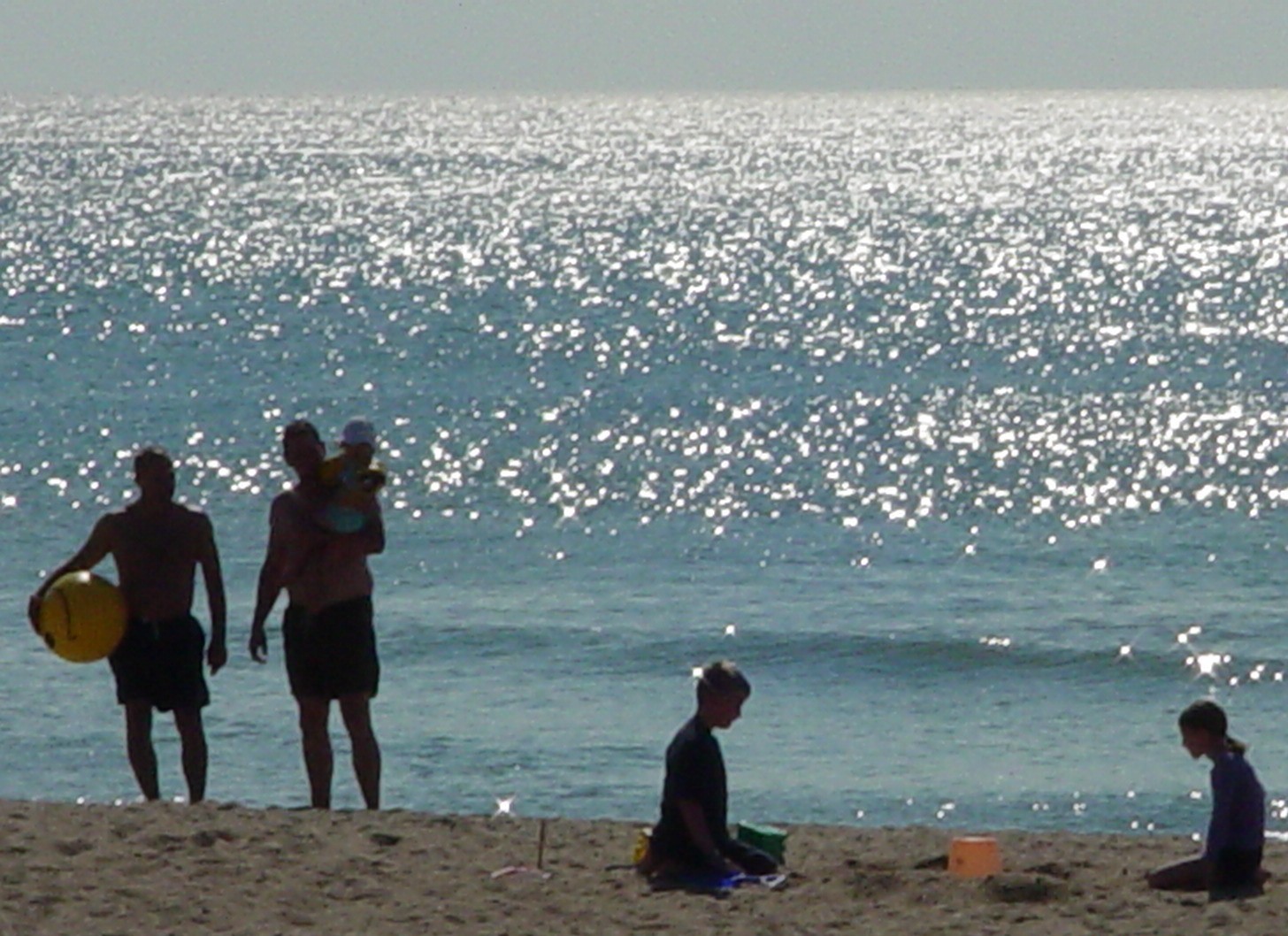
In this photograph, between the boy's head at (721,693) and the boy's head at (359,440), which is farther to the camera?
the boy's head at (359,440)

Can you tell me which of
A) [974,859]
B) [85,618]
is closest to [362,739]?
[85,618]

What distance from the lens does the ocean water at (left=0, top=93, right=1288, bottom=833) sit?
1834 cm

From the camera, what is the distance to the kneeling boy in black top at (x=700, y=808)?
9555mm

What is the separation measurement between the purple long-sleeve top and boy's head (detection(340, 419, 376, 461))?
329 cm

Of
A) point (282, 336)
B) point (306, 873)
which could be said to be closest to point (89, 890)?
point (306, 873)

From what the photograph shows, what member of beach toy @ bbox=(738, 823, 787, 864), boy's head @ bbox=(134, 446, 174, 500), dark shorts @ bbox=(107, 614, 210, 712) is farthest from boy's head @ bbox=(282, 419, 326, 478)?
beach toy @ bbox=(738, 823, 787, 864)

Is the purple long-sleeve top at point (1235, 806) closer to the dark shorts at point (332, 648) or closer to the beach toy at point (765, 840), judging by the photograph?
the beach toy at point (765, 840)

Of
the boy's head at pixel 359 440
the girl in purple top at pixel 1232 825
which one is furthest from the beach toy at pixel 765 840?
the boy's head at pixel 359 440

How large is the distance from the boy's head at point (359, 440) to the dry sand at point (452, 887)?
139 cm

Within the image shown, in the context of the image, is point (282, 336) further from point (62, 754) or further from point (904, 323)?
point (62, 754)

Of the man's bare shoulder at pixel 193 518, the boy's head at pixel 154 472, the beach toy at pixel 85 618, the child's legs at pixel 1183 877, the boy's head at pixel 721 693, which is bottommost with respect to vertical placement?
the child's legs at pixel 1183 877

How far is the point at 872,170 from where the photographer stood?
13888 cm

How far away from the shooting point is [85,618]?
10703 millimetres

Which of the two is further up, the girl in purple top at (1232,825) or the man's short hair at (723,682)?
the man's short hair at (723,682)
